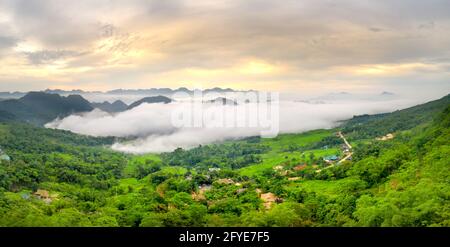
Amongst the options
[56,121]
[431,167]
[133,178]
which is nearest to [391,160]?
[431,167]

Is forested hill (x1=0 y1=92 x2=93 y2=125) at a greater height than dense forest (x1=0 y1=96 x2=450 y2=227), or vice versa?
forested hill (x1=0 y1=92 x2=93 y2=125)

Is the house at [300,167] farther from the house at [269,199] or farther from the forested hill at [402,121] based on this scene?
the forested hill at [402,121]

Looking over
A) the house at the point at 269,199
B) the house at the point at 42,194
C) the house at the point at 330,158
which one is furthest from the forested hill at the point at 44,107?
the house at the point at 269,199

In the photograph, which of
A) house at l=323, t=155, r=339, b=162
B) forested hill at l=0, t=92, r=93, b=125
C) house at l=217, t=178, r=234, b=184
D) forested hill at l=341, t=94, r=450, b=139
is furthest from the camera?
forested hill at l=0, t=92, r=93, b=125

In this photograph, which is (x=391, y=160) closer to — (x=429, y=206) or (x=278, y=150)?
(x=429, y=206)

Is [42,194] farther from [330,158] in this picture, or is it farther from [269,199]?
[330,158]

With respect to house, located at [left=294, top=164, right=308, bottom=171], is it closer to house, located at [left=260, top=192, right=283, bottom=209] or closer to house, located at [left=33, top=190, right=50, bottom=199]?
house, located at [left=260, top=192, right=283, bottom=209]

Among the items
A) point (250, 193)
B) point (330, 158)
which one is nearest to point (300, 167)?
point (330, 158)

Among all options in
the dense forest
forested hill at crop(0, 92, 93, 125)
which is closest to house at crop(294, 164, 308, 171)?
the dense forest
